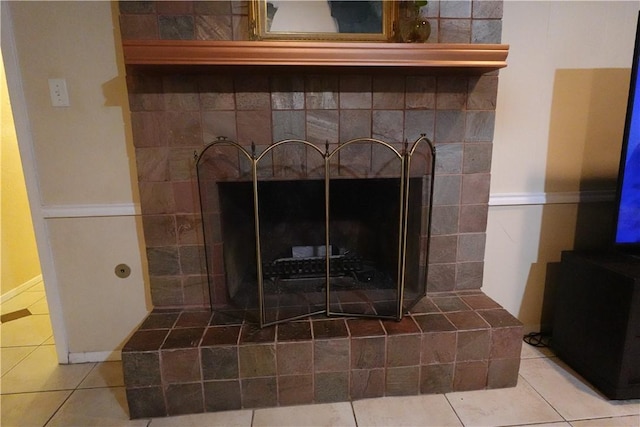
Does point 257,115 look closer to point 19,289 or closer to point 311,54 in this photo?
point 311,54

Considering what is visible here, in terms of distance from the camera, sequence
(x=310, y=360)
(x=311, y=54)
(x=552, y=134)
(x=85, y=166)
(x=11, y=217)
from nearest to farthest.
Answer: (x=311, y=54)
(x=310, y=360)
(x=85, y=166)
(x=552, y=134)
(x=11, y=217)

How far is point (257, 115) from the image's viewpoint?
124 centimetres

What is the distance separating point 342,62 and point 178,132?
62 cm

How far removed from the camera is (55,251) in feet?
4.39

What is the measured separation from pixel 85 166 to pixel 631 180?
198 centimetres

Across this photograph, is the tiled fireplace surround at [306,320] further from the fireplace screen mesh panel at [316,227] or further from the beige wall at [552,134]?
the beige wall at [552,134]

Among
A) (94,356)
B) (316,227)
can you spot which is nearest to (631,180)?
(316,227)

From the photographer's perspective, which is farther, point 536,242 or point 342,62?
point 536,242

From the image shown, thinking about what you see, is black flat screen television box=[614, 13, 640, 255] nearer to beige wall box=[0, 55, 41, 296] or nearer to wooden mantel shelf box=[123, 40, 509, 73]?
wooden mantel shelf box=[123, 40, 509, 73]

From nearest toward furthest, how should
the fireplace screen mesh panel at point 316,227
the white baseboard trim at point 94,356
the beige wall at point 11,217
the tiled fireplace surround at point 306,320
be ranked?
the tiled fireplace surround at point 306,320 → the fireplace screen mesh panel at point 316,227 → the white baseboard trim at point 94,356 → the beige wall at point 11,217

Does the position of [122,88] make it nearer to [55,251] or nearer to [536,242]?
[55,251]

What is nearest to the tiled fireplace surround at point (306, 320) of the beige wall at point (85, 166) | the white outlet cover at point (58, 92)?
the beige wall at point (85, 166)

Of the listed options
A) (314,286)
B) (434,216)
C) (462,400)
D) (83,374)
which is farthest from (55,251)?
(462,400)

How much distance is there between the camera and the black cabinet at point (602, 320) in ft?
3.73
